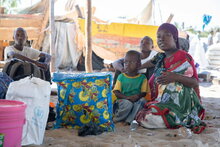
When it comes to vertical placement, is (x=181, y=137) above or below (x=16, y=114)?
below

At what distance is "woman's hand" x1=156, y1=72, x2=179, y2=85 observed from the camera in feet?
9.80

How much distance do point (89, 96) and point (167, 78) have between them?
2.73 feet

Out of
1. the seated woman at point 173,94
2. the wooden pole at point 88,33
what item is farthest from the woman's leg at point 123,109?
the wooden pole at point 88,33

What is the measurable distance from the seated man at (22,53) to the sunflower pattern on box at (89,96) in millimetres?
1629

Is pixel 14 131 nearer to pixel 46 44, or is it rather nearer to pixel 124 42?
pixel 124 42

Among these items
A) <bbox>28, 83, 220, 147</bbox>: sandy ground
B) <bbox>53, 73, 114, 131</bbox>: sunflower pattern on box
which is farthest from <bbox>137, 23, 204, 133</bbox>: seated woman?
<bbox>53, 73, 114, 131</bbox>: sunflower pattern on box

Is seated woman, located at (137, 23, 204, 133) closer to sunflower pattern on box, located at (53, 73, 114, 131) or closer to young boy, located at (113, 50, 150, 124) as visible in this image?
young boy, located at (113, 50, 150, 124)

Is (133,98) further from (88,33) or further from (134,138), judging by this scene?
(88,33)

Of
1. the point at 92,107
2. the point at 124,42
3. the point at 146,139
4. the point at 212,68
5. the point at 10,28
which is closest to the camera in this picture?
the point at 146,139

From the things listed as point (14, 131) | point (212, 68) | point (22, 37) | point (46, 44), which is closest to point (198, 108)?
point (14, 131)

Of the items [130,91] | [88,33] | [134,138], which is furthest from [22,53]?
[88,33]

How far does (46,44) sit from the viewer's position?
1118cm

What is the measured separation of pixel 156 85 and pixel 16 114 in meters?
1.90

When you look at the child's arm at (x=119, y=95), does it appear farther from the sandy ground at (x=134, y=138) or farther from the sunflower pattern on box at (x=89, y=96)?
the sunflower pattern on box at (x=89, y=96)
